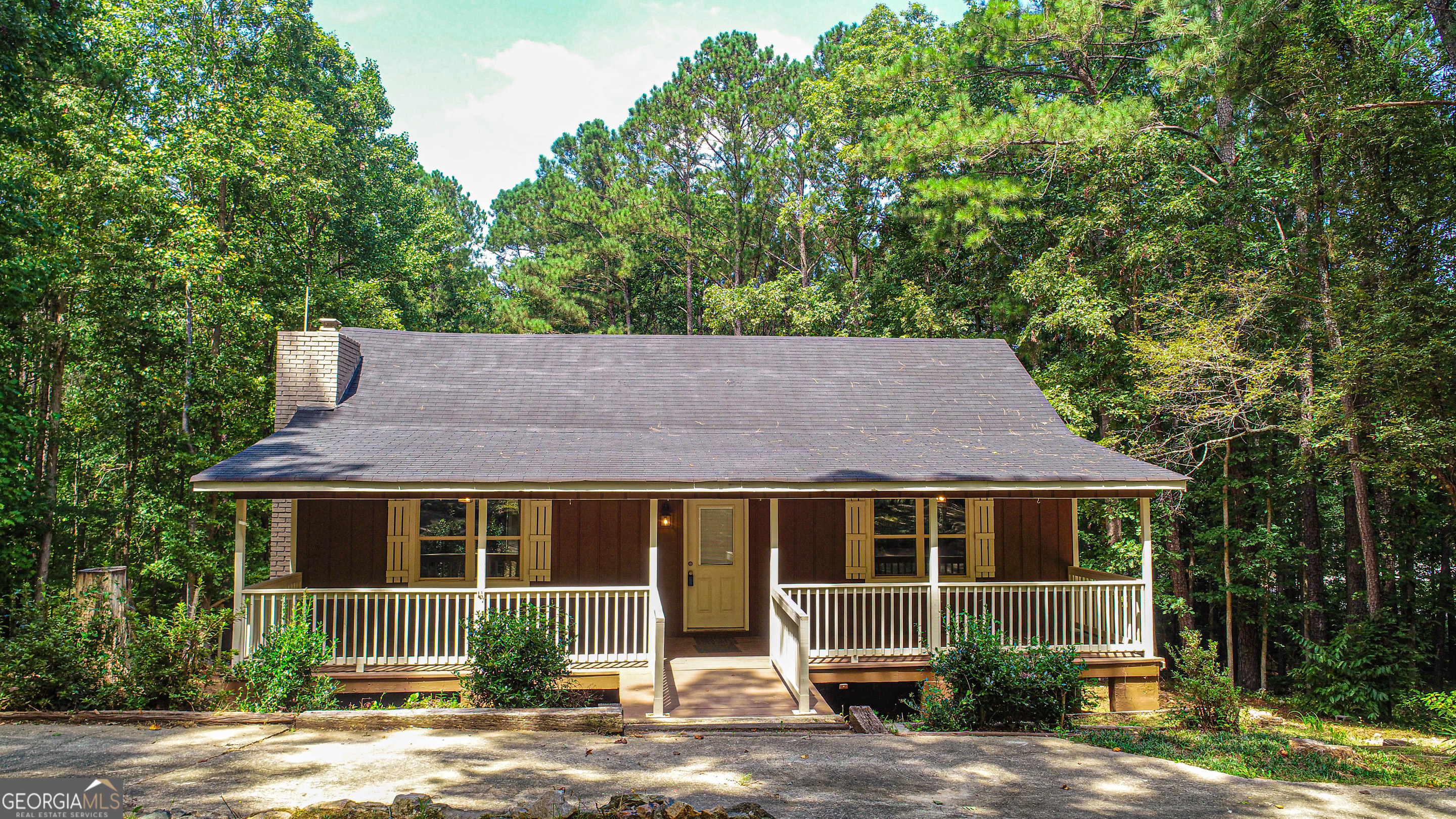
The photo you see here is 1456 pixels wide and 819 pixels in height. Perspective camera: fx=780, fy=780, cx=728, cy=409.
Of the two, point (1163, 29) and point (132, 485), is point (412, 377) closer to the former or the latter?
point (132, 485)

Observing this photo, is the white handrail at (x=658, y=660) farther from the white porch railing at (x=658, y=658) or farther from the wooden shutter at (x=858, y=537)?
the wooden shutter at (x=858, y=537)

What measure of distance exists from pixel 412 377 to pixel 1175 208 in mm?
14541

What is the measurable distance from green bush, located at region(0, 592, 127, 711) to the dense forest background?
Result: 21.2ft

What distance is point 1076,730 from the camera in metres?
7.63

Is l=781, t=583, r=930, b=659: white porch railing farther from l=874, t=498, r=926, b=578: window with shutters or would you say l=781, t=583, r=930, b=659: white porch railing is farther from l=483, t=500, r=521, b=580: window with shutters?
l=483, t=500, r=521, b=580: window with shutters

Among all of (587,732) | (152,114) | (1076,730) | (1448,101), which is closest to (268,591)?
(587,732)

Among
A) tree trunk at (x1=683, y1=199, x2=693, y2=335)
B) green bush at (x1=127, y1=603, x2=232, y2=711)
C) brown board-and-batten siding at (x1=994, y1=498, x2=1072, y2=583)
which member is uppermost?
tree trunk at (x1=683, y1=199, x2=693, y2=335)

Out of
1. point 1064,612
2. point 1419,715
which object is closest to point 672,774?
point 1064,612

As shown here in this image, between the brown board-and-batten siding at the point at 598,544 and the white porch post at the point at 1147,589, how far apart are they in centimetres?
642

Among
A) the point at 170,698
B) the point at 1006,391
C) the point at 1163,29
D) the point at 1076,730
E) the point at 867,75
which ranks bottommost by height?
the point at 1076,730

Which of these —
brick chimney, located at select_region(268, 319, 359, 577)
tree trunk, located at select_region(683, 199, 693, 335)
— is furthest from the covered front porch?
tree trunk, located at select_region(683, 199, 693, 335)

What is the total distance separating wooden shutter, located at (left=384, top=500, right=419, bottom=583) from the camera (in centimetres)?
1035

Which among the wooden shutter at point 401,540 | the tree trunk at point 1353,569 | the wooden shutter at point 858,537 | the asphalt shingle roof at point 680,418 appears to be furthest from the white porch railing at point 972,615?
the tree trunk at point 1353,569

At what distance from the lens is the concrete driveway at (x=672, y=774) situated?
4.97m
